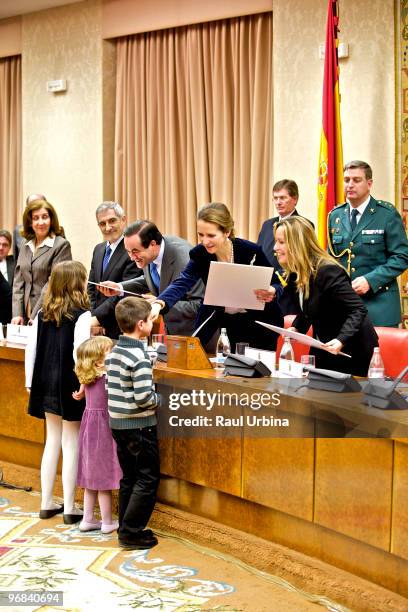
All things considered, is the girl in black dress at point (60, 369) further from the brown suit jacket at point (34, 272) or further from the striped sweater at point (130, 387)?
the brown suit jacket at point (34, 272)

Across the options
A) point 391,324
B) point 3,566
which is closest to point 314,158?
point 391,324

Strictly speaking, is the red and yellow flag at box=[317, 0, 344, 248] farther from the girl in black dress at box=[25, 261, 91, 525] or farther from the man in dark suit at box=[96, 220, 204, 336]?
the girl in black dress at box=[25, 261, 91, 525]

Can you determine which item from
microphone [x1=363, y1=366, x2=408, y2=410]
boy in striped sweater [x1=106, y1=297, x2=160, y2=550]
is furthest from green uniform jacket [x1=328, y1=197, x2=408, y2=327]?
microphone [x1=363, y1=366, x2=408, y2=410]

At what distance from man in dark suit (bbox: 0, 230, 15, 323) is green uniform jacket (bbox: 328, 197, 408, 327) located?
7.90ft

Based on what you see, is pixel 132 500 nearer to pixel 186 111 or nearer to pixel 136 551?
pixel 136 551

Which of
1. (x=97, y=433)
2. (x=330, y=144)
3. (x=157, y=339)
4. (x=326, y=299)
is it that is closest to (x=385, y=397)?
(x=326, y=299)

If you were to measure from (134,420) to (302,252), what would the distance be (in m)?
0.99

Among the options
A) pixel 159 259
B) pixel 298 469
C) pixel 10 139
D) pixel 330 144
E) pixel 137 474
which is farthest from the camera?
pixel 10 139

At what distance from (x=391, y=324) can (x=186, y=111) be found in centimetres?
329

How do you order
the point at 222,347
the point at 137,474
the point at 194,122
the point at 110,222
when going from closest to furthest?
the point at 137,474
the point at 222,347
the point at 110,222
the point at 194,122

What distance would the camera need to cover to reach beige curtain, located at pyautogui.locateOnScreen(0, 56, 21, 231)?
Result: 857cm

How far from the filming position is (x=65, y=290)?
4.20 metres

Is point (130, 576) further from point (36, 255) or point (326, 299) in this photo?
point (36, 255)

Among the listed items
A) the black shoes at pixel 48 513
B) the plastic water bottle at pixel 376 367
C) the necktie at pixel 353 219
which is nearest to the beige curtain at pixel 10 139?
the necktie at pixel 353 219
